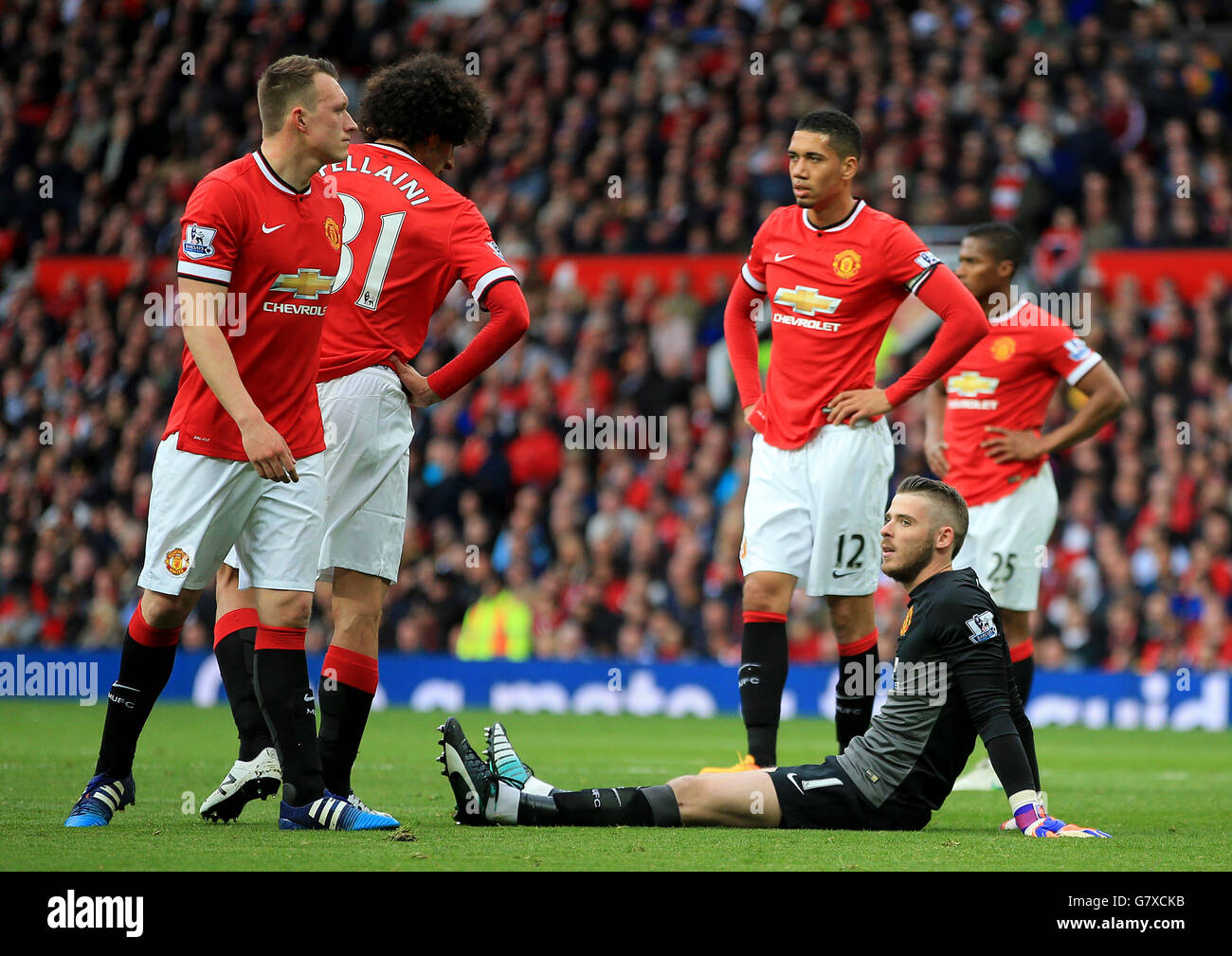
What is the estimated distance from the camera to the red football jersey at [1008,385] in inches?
308

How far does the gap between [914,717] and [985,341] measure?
10.4 ft

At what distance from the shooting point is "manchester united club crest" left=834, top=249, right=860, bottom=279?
6.57 m

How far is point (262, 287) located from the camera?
17.0ft

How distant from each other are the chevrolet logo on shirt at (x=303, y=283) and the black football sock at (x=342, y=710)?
1.28 metres

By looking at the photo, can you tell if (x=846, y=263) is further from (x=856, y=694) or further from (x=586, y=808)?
(x=586, y=808)

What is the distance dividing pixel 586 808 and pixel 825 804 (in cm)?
83

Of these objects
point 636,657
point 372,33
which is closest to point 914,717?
point 636,657

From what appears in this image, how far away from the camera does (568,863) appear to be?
4.38 meters

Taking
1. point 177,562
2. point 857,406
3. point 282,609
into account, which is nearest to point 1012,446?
point 857,406

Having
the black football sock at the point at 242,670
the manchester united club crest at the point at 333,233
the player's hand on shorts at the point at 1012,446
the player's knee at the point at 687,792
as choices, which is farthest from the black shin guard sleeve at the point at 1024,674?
the manchester united club crest at the point at 333,233

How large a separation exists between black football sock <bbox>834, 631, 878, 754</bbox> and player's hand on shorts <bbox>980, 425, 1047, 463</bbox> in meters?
1.77

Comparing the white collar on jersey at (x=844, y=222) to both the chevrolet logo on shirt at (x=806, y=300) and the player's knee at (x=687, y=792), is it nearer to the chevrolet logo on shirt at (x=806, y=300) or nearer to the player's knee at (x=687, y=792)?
the chevrolet logo on shirt at (x=806, y=300)

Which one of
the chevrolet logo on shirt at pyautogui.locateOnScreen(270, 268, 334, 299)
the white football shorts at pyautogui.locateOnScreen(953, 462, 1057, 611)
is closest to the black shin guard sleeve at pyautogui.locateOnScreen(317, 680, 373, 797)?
the chevrolet logo on shirt at pyautogui.locateOnScreen(270, 268, 334, 299)
